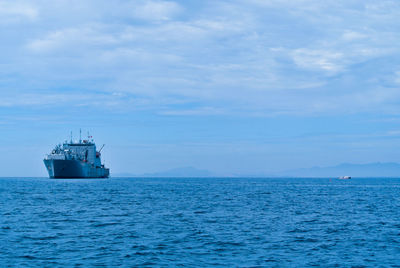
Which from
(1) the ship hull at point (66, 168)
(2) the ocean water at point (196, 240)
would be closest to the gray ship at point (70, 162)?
(1) the ship hull at point (66, 168)

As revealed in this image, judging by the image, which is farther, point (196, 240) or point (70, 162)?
point (70, 162)

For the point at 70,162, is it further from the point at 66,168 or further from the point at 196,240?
the point at 196,240

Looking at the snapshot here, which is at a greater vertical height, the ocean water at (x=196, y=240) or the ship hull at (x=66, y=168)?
the ship hull at (x=66, y=168)

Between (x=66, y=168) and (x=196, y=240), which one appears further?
(x=66, y=168)

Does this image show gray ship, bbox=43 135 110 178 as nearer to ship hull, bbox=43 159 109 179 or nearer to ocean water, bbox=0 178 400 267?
ship hull, bbox=43 159 109 179

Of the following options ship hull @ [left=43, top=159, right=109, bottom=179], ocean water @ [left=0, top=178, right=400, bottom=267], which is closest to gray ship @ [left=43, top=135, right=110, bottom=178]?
ship hull @ [left=43, top=159, right=109, bottom=179]

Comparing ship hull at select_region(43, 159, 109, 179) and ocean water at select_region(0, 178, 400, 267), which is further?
ship hull at select_region(43, 159, 109, 179)

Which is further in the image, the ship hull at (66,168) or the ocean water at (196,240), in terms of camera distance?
the ship hull at (66,168)

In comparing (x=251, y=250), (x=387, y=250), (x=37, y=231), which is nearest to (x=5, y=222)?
(x=37, y=231)

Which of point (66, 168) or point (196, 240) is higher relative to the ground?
point (66, 168)

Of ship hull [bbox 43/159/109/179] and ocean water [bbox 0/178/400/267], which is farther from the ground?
ship hull [bbox 43/159/109/179]

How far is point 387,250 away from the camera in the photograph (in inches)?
1004

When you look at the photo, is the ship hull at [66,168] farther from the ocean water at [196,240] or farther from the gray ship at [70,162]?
the ocean water at [196,240]

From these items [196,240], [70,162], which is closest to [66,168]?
[70,162]
